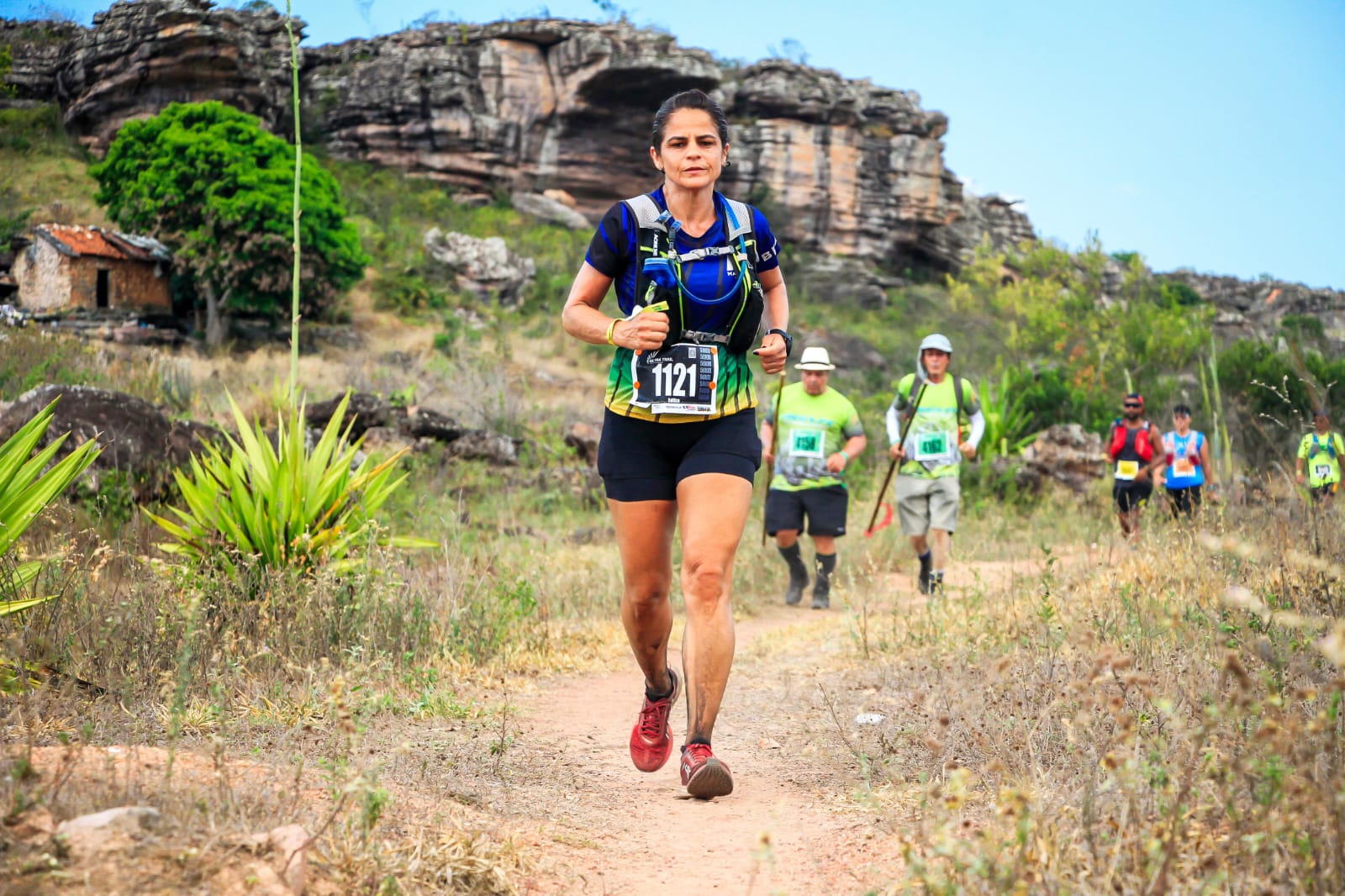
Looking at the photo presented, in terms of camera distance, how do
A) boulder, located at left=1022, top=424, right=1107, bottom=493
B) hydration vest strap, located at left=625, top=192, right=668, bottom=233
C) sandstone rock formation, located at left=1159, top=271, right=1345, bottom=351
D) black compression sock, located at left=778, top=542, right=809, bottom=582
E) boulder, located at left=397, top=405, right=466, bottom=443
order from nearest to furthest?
hydration vest strap, located at left=625, top=192, right=668, bottom=233
black compression sock, located at left=778, top=542, right=809, bottom=582
boulder, located at left=397, top=405, right=466, bottom=443
boulder, located at left=1022, top=424, right=1107, bottom=493
sandstone rock formation, located at left=1159, top=271, right=1345, bottom=351

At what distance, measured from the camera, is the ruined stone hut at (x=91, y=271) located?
26531 millimetres

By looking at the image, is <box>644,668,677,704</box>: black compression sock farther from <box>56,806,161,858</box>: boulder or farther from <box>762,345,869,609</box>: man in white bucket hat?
<box>762,345,869,609</box>: man in white bucket hat

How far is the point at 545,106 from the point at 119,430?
41.0 m

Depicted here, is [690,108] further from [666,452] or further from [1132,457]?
[1132,457]

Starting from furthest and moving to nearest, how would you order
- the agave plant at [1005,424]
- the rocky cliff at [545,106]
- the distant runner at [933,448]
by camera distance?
the rocky cliff at [545,106] → the agave plant at [1005,424] → the distant runner at [933,448]

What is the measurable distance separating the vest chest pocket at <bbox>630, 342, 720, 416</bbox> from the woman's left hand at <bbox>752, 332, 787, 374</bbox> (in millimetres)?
201

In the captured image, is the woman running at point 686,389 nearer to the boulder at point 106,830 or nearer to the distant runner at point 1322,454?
the boulder at point 106,830

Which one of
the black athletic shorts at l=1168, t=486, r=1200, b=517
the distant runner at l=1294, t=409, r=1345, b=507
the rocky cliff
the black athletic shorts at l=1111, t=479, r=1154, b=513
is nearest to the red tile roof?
the rocky cliff

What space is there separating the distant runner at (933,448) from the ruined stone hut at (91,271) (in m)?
23.6

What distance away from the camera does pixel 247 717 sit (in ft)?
14.2

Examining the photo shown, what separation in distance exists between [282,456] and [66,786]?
12.3 ft

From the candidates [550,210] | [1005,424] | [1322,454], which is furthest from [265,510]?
[550,210]

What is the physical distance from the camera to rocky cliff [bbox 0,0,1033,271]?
130 feet

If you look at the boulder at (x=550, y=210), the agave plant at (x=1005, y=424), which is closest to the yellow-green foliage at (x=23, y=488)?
the agave plant at (x=1005, y=424)
